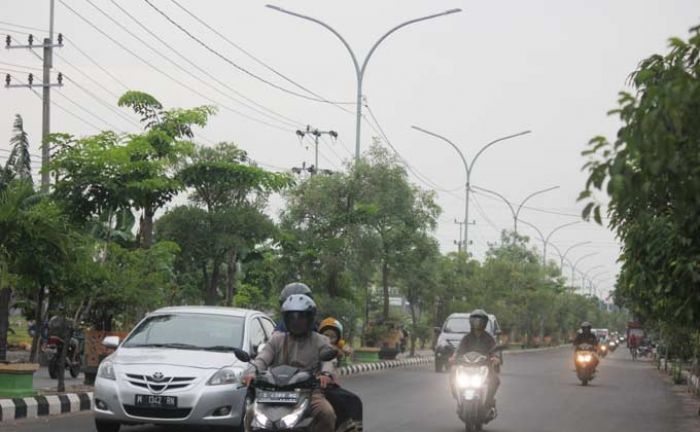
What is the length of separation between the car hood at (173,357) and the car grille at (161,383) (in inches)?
9.9

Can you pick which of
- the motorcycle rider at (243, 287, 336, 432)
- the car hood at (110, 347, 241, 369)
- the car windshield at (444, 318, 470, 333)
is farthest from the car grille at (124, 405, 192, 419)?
the car windshield at (444, 318, 470, 333)

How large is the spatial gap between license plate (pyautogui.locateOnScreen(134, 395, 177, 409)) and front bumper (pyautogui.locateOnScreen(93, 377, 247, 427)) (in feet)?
0.13

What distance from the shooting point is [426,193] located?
42719mm

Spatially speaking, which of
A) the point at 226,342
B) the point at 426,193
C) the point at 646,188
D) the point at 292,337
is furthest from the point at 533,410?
the point at 426,193

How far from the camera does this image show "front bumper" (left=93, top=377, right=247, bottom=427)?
13039 millimetres

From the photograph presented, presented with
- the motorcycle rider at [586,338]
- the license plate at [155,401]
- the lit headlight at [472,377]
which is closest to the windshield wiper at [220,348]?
the license plate at [155,401]

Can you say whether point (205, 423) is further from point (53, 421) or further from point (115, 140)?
point (115, 140)

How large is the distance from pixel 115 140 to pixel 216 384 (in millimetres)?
9023

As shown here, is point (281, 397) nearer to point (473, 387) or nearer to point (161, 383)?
point (161, 383)

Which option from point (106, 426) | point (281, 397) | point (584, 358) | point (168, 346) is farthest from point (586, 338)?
point (281, 397)

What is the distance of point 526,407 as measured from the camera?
2123 cm

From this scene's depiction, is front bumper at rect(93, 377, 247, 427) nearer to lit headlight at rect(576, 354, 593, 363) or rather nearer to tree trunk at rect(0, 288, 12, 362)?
tree trunk at rect(0, 288, 12, 362)

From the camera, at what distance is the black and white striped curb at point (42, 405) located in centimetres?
1562

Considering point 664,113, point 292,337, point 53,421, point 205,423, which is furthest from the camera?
point 53,421
